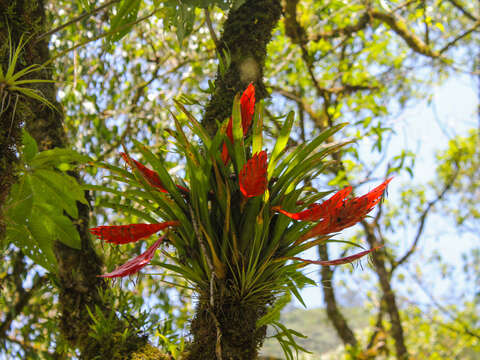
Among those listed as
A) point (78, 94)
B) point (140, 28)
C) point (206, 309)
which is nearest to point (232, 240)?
point (206, 309)

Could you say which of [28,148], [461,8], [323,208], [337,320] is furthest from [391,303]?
[28,148]

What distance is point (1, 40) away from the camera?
0.94 m

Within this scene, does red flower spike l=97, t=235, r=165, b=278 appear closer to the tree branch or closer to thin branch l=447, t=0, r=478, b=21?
the tree branch

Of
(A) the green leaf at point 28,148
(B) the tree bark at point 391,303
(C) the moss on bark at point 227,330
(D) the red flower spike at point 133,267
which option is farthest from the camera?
(B) the tree bark at point 391,303

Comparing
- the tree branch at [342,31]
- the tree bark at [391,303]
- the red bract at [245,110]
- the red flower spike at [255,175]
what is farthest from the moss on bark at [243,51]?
the tree bark at [391,303]

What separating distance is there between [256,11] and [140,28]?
1874 mm

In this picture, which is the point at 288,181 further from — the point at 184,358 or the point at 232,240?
the point at 184,358

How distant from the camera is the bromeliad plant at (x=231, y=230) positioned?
917 millimetres

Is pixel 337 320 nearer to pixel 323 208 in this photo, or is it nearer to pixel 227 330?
pixel 227 330

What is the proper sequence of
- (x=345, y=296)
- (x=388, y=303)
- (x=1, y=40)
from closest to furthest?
1. (x=1, y=40)
2. (x=388, y=303)
3. (x=345, y=296)

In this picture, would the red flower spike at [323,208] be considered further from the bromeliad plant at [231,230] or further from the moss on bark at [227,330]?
the moss on bark at [227,330]

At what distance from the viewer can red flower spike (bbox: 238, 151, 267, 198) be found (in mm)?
831

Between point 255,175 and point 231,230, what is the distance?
6.6 inches

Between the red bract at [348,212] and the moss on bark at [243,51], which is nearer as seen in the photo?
the red bract at [348,212]
